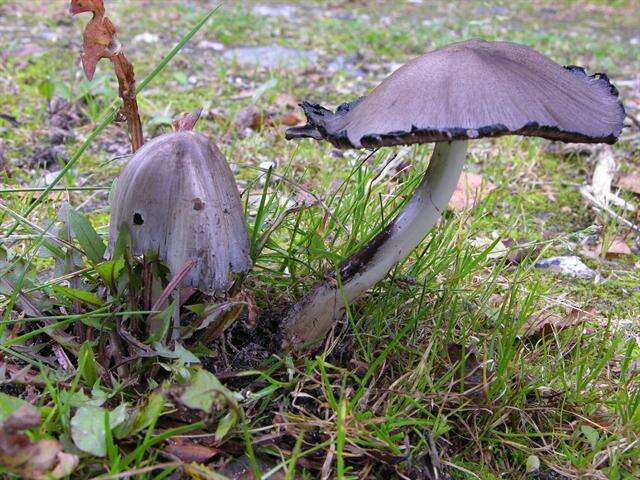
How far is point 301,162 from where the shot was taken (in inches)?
112

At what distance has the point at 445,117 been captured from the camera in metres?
1.19

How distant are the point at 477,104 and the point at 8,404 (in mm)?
1026

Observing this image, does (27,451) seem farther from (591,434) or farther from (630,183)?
(630,183)

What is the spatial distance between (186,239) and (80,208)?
1230mm

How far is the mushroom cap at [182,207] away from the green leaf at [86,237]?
0.20 metres

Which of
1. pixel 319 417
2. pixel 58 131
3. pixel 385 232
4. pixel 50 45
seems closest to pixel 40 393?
pixel 319 417

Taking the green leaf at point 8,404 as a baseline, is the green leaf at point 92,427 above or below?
below

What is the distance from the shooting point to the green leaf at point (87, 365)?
1.37 meters

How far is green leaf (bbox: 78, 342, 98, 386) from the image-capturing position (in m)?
1.37

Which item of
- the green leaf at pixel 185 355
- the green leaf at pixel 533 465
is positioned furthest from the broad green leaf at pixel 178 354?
the green leaf at pixel 533 465

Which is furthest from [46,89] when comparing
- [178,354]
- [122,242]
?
[178,354]

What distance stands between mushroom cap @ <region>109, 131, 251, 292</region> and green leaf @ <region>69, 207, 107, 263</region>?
0.20 m

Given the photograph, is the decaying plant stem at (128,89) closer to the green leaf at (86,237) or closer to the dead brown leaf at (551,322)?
the green leaf at (86,237)

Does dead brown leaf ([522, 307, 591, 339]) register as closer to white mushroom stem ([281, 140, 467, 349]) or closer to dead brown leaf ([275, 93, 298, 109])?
white mushroom stem ([281, 140, 467, 349])
